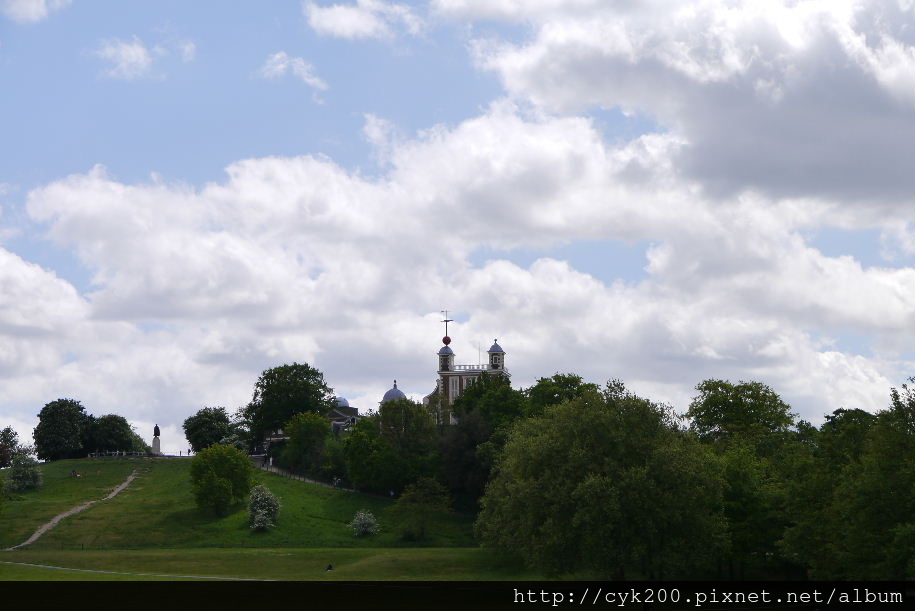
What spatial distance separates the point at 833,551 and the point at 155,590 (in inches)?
1421

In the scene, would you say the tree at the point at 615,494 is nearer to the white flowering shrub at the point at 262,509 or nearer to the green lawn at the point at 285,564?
the green lawn at the point at 285,564

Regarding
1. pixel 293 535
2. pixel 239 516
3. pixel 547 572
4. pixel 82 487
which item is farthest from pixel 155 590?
pixel 82 487

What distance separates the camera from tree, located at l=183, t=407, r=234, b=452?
500 ft

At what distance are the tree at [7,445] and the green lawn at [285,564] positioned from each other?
40.2 metres

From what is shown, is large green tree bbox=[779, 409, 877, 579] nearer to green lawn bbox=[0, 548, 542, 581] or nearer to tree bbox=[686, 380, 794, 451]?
green lawn bbox=[0, 548, 542, 581]

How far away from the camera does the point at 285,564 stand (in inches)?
3051

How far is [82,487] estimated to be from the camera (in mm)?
123375

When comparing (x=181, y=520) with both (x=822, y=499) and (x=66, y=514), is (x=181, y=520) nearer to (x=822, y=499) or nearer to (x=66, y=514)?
(x=66, y=514)

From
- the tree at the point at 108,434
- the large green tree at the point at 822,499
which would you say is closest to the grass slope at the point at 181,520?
the tree at the point at 108,434

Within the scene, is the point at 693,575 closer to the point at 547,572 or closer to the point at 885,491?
the point at 547,572

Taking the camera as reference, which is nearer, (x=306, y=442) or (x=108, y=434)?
(x=306, y=442)

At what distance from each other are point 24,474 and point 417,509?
5134cm

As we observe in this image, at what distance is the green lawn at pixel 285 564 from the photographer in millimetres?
71938

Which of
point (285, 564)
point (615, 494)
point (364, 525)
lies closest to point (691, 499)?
point (615, 494)
